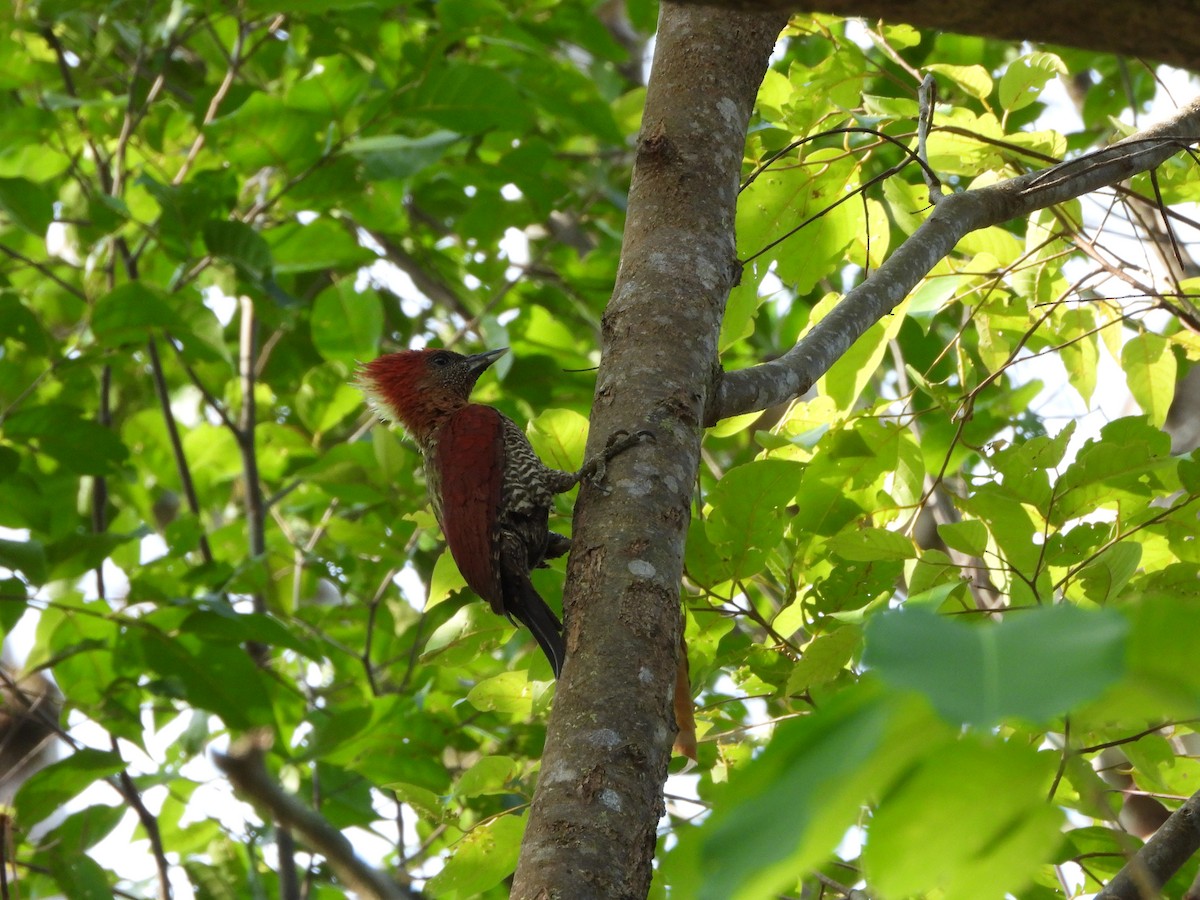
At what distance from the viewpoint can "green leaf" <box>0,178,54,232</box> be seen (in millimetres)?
3816

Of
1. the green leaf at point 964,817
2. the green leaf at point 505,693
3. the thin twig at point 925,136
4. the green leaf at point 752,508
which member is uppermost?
the thin twig at point 925,136

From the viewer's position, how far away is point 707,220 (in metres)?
2.25

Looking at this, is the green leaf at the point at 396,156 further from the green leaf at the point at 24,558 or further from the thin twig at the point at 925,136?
the thin twig at the point at 925,136

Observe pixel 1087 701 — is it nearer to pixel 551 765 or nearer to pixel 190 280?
pixel 551 765

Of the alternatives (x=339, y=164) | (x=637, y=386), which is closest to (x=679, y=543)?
(x=637, y=386)

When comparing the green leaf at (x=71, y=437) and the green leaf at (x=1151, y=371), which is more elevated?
the green leaf at (x=71, y=437)

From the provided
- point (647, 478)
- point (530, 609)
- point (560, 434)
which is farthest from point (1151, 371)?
point (530, 609)

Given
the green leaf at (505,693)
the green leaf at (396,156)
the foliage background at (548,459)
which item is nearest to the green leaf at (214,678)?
the foliage background at (548,459)

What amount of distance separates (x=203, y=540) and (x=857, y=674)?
3222 mm

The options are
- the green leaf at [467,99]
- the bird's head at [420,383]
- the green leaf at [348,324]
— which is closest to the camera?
the green leaf at [467,99]

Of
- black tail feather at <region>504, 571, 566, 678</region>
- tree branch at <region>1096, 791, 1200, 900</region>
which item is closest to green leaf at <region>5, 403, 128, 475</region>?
black tail feather at <region>504, 571, 566, 678</region>

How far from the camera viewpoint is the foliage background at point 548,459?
67cm

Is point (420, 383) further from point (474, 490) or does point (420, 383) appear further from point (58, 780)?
point (58, 780)

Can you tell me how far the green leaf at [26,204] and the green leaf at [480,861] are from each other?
2713mm
